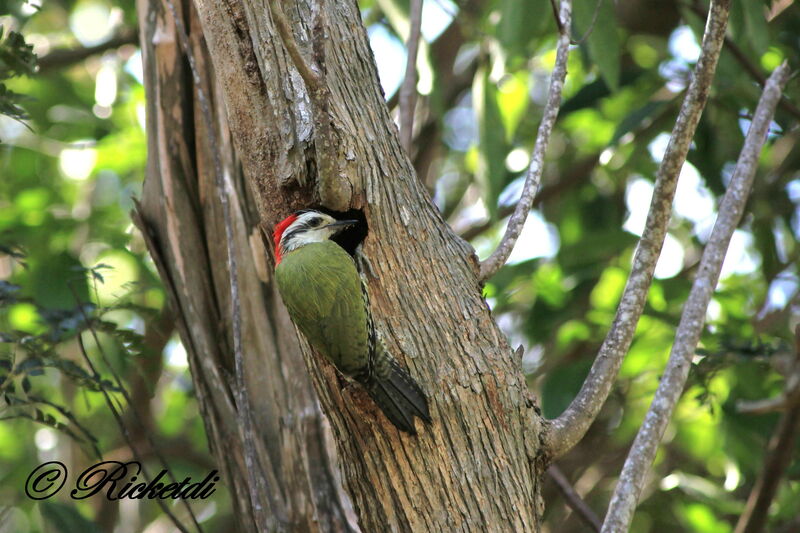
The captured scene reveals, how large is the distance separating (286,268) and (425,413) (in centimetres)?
117

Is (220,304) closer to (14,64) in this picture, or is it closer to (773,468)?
(14,64)

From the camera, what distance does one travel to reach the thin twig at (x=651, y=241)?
3.00 meters

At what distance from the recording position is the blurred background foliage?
4.30 meters

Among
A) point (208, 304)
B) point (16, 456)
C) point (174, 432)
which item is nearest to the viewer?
point (208, 304)

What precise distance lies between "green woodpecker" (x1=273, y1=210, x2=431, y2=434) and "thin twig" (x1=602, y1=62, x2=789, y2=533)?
0.72 metres

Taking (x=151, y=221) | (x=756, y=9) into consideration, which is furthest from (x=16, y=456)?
(x=756, y=9)

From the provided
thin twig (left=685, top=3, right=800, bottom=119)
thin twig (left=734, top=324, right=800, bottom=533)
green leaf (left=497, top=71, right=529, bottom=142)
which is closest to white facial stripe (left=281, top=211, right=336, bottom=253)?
thin twig (left=734, top=324, right=800, bottom=533)

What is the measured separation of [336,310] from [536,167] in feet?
3.27

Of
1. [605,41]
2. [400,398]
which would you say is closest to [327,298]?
[400,398]

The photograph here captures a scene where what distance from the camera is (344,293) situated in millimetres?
3484

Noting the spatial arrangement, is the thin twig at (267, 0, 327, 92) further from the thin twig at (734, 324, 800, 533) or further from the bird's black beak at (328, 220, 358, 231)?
the thin twig at (734, 324, 800, 533)

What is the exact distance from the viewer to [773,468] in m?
4.07

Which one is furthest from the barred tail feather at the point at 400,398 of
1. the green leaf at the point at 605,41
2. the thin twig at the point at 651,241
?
the green leaf at the point at 605,41

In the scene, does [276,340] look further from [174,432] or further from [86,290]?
[174,432]
